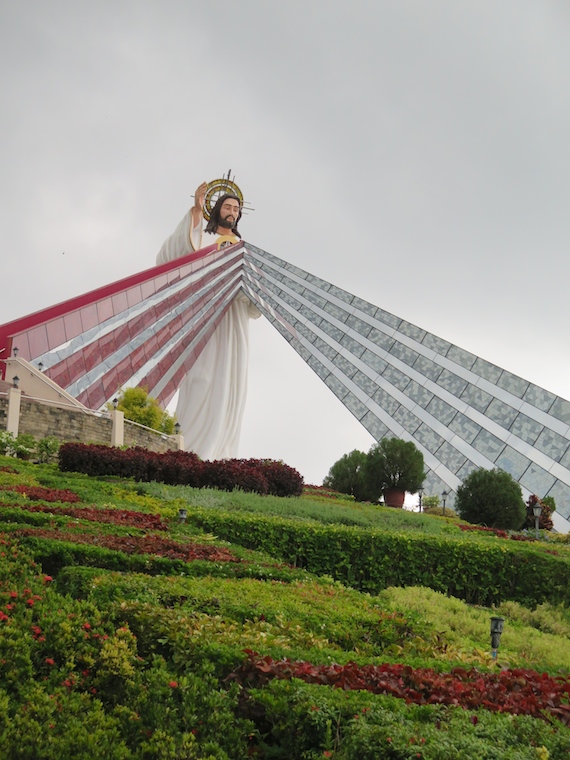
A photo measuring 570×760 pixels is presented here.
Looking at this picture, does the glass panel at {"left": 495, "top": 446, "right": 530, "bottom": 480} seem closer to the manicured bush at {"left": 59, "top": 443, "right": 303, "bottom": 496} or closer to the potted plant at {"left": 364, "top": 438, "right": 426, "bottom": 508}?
the potted plant at {"left": 364, "top": 438, "right": 426, "bottom": 508}

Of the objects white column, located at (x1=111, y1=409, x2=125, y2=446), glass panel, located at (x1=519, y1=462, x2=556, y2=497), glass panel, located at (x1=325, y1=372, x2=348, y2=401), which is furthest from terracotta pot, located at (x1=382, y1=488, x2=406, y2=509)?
white column, located at (x1=111, y1=409, x2=125, y2=446)

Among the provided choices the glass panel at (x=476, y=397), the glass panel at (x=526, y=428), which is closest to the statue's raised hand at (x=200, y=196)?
the glass panel at (x=476, y=397)

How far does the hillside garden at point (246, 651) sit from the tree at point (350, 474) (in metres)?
11.1

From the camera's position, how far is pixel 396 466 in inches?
753

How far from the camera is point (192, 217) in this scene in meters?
28.8

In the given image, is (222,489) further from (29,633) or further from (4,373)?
(29,633)

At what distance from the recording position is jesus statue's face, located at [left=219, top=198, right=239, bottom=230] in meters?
30.0

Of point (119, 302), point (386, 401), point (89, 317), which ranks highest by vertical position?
point (119, 302)

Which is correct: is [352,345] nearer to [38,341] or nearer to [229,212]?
[229,212]

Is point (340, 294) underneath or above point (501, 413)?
above

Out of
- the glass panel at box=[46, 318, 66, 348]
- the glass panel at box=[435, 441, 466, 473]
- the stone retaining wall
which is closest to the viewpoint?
the stone retaining wall

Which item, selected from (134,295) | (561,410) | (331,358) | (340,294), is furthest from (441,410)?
(134,295)

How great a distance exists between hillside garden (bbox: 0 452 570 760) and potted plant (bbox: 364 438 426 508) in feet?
30.8

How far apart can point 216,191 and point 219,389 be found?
9.02 m
